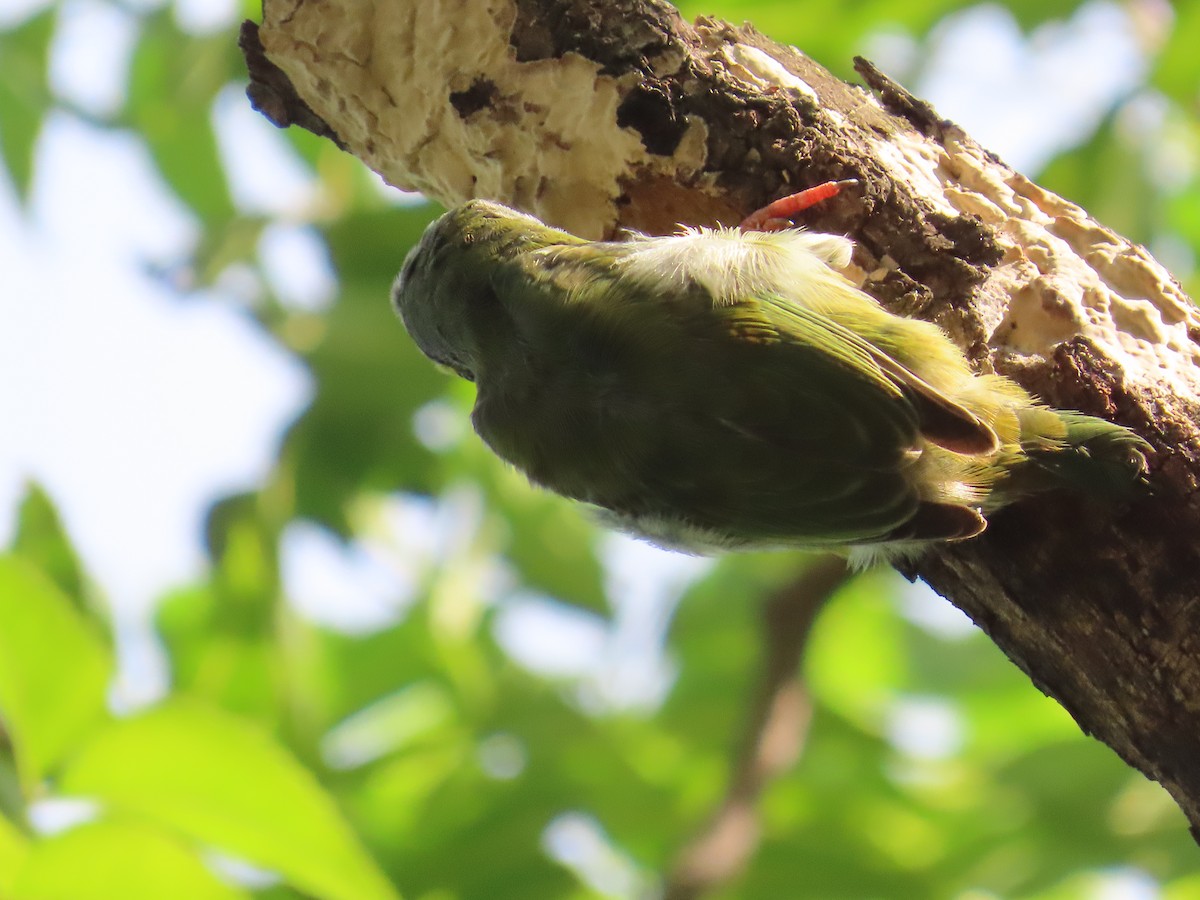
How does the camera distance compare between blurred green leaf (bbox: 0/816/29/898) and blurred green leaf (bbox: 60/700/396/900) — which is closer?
blurred green leaf (bbox: 0/816/29/898)

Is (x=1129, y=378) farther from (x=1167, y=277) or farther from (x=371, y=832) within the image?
(x=371, y=832)

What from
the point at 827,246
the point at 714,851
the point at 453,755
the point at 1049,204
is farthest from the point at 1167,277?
the point at 453,755

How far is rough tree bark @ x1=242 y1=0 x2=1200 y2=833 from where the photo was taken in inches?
71.1

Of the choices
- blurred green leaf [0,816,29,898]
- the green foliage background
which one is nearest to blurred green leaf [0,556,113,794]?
blurred green leaf [0,816,29,898]

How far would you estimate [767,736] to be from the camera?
380 centimetres

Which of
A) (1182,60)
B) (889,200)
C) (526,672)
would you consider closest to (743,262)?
(889,200)

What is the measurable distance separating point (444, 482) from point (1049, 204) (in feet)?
8.80

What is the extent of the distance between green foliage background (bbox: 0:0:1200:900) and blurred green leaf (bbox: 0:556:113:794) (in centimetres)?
74

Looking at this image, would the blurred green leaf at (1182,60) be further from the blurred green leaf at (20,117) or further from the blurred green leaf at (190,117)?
the blurred green leaf at (20,117)

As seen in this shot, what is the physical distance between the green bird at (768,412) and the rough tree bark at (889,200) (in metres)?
0.08

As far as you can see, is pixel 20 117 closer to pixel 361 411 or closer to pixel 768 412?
pixel 361 411

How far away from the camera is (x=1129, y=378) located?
194 cm

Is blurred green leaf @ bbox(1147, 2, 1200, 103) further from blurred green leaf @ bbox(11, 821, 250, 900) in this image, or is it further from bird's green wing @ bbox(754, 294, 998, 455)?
blurred green leaf @ bbox(11, 821, 250, 900)

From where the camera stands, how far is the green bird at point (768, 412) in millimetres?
1876
